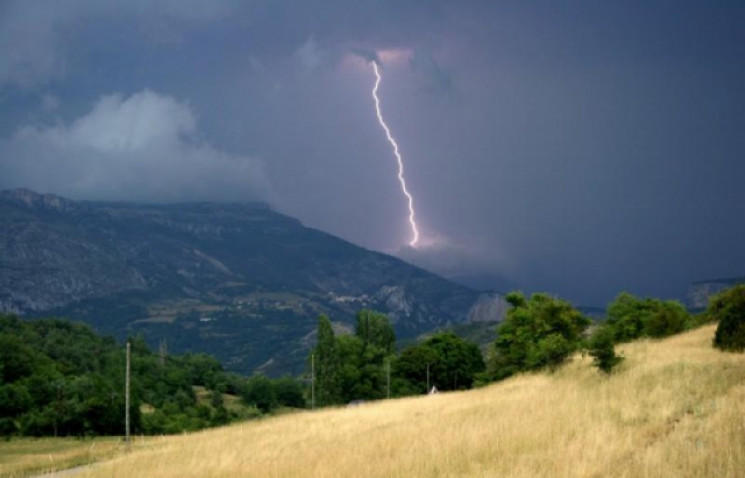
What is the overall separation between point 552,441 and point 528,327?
185ft

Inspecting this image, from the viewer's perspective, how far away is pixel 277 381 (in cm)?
16562

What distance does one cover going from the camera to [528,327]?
68125 mm

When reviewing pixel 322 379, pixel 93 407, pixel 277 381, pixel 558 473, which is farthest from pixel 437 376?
→ pixel 558 473

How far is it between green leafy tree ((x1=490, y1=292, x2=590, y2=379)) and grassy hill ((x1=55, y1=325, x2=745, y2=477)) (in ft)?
121

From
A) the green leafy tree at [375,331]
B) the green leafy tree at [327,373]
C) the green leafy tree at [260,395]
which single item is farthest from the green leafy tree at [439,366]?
the green leafy tree at [260,395]

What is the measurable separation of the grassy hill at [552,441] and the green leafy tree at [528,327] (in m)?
36.9

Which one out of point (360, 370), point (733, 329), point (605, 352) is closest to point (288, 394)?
point (360, 370)

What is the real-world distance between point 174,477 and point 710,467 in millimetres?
11308

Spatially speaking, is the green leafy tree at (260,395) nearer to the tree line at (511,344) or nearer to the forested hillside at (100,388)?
the forested hillside at (100,388)

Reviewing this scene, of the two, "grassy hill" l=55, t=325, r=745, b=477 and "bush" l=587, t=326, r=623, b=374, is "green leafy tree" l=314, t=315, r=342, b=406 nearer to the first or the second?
"bush" l=587, t=326, r=623, b=374

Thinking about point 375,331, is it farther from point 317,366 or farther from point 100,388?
point 100,388

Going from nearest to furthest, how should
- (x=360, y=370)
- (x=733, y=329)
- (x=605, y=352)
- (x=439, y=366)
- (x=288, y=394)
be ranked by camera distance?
1. (x=605, y=352)
2. (x=733, y=329)
3. (x=439, y=366)
4. (x=360, y=370)
5. (x=288, y=394)

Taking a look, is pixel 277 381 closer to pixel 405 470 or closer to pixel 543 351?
pixel 543 351

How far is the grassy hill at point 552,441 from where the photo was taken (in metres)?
10.7
